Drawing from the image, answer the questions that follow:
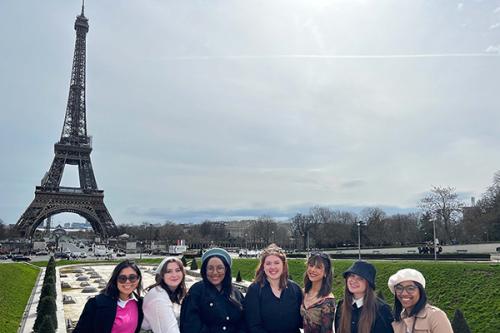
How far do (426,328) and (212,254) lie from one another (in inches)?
97.8

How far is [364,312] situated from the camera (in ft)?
15.7

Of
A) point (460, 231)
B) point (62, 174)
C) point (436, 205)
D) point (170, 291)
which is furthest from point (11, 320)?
point (460, 231)

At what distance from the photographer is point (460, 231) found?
66.3 m

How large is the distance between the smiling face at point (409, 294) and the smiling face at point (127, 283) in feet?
9.96

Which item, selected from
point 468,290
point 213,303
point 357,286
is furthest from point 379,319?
point 468,290

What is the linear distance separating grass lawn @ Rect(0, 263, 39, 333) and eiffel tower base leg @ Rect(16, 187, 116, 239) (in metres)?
39.5

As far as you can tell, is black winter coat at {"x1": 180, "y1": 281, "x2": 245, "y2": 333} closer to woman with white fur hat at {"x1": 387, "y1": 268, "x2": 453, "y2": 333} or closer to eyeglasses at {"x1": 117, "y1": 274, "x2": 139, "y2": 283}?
eyeglasses at {"x1": 117, "y1": 274, "x2": 139, "y2": 283}

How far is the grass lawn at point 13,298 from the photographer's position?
13780mm

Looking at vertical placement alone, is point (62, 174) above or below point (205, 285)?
above

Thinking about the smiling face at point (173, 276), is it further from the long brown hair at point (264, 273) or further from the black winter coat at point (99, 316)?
the long brown hair at point (264, 273)

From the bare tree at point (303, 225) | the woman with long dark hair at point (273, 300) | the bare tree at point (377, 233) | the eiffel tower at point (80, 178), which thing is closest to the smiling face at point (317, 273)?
the woman with long dark hair at point (273, 300)

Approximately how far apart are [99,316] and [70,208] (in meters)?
69.4

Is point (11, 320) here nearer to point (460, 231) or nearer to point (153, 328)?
point (153, 328)

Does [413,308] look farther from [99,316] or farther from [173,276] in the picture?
[99,316]
